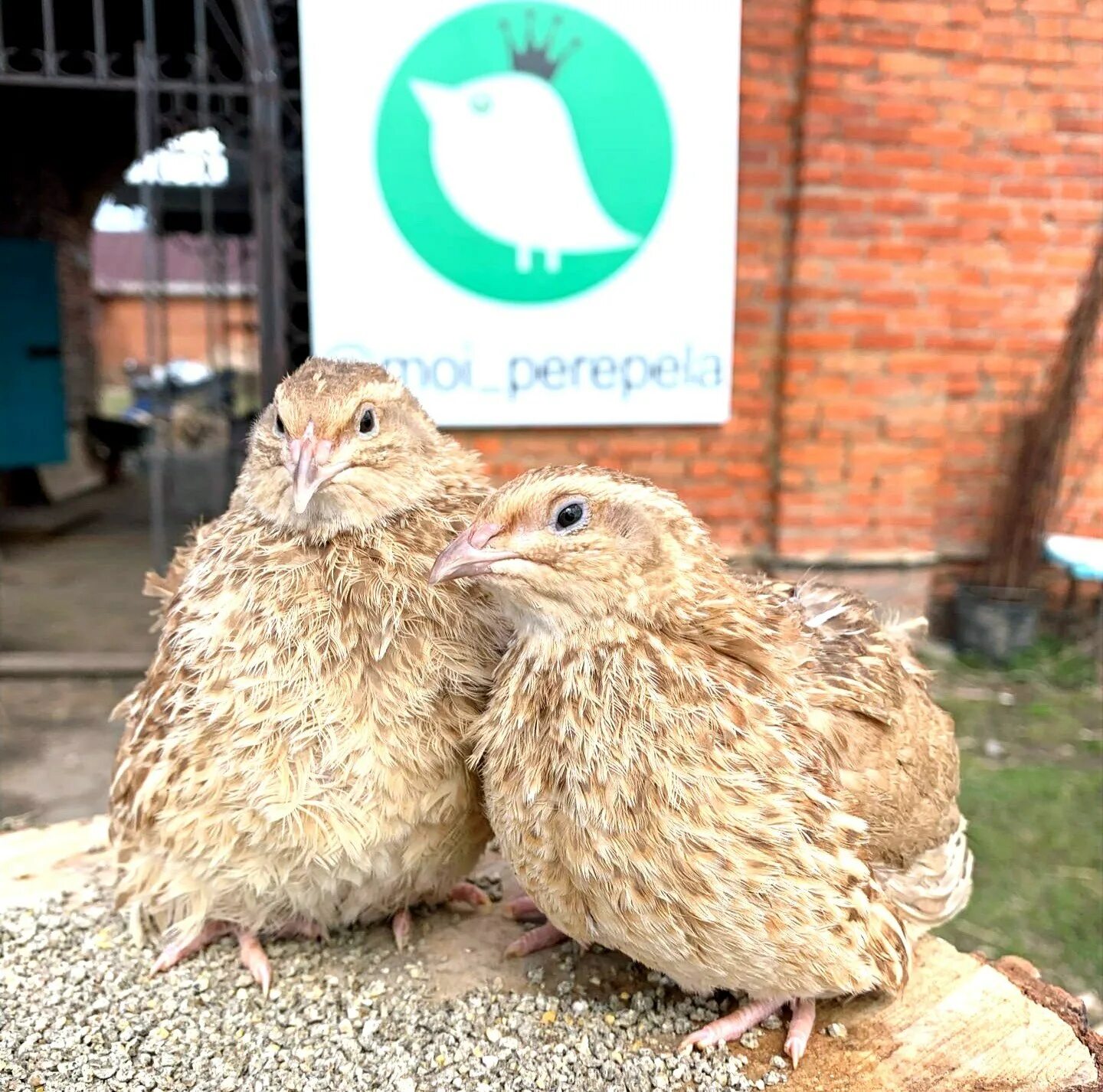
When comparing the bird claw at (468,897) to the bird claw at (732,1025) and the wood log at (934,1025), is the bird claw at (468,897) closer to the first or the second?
the wood log at (934,1025)

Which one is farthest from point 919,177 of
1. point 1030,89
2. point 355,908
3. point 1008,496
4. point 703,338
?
point 355,908

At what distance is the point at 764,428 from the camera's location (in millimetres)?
5074

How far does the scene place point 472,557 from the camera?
1.44 m

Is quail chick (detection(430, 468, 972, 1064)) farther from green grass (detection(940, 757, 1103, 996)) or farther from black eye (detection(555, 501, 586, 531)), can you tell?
green grass (detection(940, 757, 1103, 996))

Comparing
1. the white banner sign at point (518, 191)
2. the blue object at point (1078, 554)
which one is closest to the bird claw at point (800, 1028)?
the white banner sign at point (518, 191)

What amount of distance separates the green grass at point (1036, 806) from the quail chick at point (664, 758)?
199cm

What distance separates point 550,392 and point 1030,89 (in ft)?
9.77

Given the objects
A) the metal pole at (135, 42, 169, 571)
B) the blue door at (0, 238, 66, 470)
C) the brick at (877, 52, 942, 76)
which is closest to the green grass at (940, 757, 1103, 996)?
the brick at (877, 52, 942, 76)

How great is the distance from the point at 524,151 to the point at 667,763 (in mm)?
3867

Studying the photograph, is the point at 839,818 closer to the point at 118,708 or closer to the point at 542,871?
the point at 542,871

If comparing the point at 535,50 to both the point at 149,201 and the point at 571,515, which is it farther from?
the point at 571,515

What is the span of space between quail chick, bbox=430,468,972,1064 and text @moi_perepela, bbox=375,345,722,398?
127 inches

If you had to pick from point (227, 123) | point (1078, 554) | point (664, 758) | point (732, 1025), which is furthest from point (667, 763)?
point (227, 123)

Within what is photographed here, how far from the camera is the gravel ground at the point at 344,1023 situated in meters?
1.64
